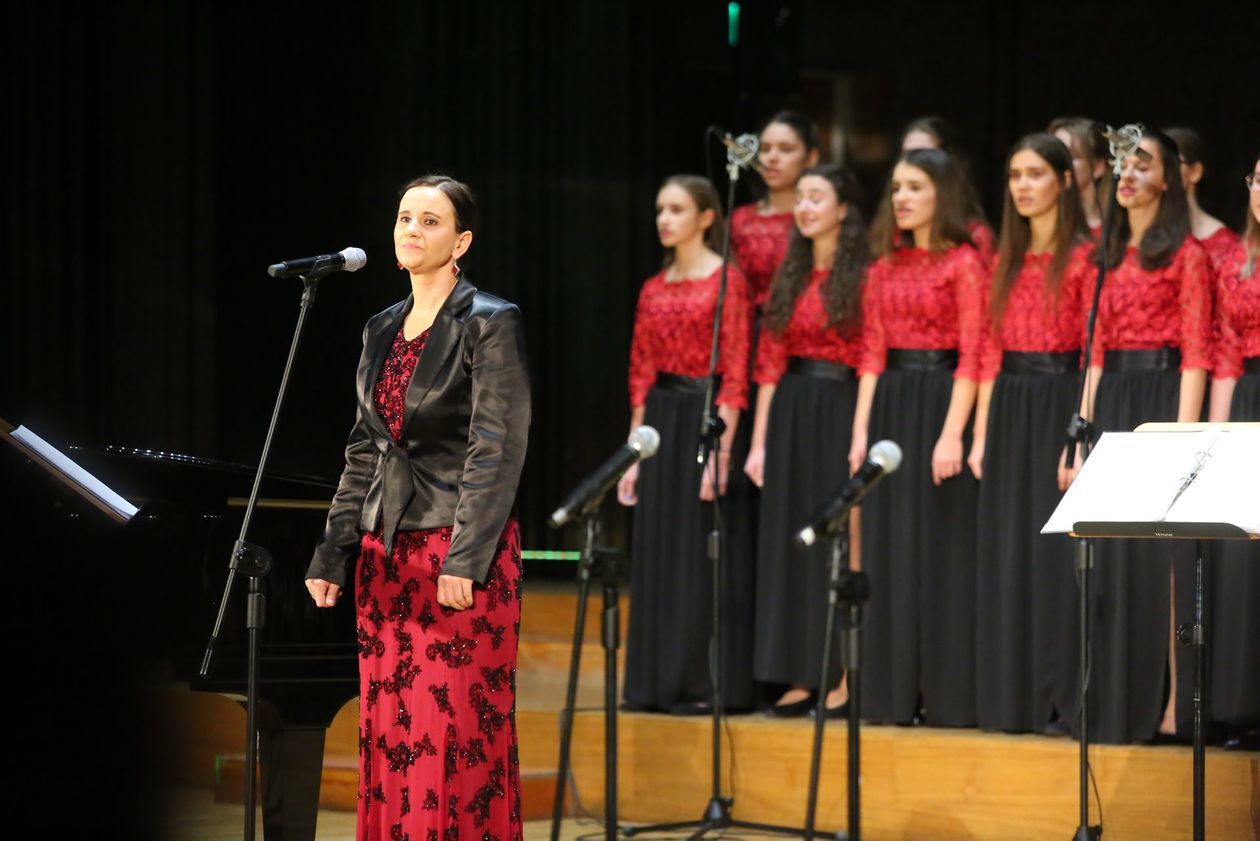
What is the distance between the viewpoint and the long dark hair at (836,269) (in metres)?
5.23

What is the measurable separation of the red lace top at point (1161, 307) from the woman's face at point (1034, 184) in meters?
0.26

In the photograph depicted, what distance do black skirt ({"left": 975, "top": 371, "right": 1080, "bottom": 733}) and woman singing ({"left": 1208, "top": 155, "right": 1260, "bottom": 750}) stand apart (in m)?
0.39

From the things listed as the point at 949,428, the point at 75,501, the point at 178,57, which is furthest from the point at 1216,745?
the point at 178,57

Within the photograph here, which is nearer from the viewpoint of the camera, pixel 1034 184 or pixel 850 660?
pixel 850 660

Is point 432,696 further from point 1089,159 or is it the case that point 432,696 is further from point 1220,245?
point 1089,159

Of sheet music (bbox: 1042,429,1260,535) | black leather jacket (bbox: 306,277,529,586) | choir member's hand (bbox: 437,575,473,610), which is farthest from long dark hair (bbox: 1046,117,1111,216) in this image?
choir member's hand (bbox: 437,575,473,610)

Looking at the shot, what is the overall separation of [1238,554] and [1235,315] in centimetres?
62

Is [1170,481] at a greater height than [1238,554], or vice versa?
[1170,481]

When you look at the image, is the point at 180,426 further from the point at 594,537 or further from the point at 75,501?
the point at 594,537

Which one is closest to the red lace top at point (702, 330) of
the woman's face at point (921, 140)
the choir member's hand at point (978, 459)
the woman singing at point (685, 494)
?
the woman singing at point (685, 494)

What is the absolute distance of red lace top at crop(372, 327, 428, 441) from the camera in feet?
11.3

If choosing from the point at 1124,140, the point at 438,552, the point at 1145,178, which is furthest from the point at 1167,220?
the point at 438,552

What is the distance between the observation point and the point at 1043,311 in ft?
16.0

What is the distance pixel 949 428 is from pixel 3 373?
146 inches
